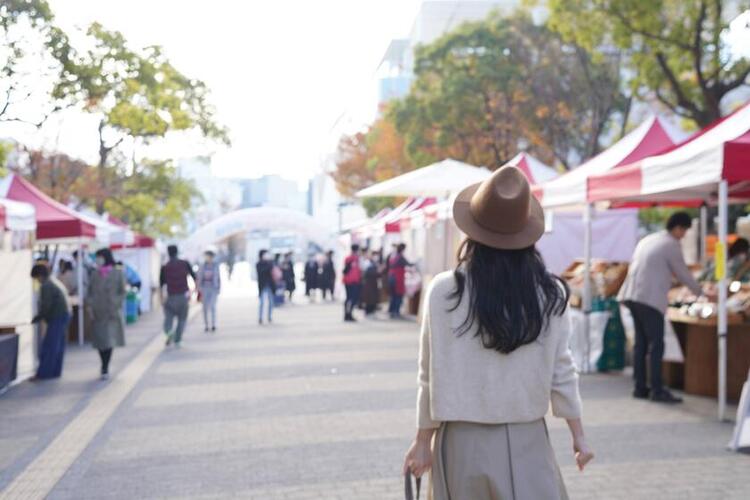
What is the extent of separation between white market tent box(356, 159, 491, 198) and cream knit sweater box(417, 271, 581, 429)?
494 inches

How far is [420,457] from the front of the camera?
3.08 meters

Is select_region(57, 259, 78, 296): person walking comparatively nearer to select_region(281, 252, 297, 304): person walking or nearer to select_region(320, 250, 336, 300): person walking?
select_region(281, 252, 297, 304): person walking

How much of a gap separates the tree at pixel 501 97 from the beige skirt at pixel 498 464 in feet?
88.5

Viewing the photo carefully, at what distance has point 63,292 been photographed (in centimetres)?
1120

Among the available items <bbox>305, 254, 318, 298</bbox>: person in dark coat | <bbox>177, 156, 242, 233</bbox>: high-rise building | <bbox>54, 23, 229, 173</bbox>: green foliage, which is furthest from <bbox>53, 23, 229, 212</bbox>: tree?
<bbox>177, 156, 242, 233</bbox>: high-rise building

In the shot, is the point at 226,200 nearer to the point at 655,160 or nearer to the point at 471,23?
the point at 471,23

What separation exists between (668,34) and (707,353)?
10.1 m

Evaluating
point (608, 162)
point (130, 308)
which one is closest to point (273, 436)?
point (608, 162)

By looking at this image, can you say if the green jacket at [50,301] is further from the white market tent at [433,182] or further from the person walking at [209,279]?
the white market tent at [433,182]

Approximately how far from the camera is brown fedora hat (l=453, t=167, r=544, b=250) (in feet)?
9.68

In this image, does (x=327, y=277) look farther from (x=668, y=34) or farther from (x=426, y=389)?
(x=426, y=389)

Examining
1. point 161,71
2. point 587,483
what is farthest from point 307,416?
point 161,71

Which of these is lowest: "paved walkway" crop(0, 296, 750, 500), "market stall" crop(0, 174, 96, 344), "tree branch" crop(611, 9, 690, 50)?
"paved walkway" crop(0, 296, 750, 500)

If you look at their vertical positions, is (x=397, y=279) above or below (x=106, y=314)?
above
